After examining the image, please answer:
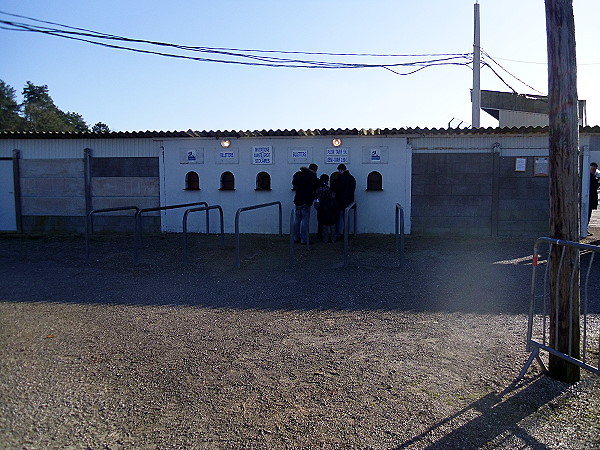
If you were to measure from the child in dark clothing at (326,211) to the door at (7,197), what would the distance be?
8.60m

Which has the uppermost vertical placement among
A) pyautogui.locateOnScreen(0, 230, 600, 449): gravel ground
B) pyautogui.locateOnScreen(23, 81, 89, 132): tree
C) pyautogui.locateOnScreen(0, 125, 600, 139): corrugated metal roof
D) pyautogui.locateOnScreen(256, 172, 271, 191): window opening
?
pyautogui.locateOnScreen(23, 81, 89, 132): tree

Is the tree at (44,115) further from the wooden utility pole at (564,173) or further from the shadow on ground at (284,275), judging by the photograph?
the wooden utility pole at (564,173)

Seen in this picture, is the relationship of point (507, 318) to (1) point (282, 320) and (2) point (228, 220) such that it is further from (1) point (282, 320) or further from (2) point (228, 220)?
(2) point (228, 220)

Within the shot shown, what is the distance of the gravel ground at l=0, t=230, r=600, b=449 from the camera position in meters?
3.49

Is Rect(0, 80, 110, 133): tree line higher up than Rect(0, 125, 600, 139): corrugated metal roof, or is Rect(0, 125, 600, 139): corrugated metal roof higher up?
Rect(0, 80, 110, 133): tree line

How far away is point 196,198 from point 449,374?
414 inches

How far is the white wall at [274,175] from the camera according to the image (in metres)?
13.1

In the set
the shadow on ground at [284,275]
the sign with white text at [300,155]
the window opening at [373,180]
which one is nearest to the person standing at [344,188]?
the shadow on ground at [284,275]

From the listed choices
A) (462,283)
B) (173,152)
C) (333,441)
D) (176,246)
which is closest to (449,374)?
(333,441)

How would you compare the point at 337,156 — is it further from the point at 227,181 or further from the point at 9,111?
the point at 9,111

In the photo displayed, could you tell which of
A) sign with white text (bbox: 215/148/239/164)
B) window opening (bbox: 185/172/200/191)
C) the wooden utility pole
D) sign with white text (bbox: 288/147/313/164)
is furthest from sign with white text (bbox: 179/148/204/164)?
the wooden utility pole

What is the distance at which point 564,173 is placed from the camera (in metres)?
4.29

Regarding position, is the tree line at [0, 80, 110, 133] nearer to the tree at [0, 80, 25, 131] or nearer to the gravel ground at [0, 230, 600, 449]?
the tree at [0, 80, 25, 131]

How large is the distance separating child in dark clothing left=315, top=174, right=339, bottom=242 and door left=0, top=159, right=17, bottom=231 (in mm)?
8605
